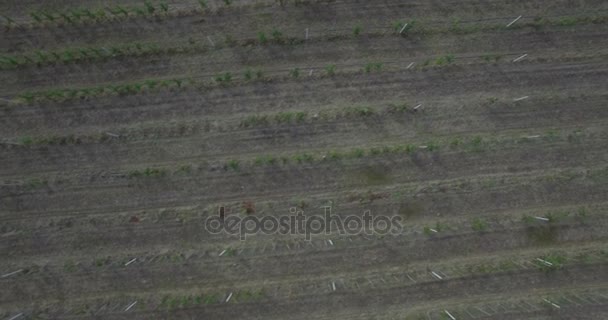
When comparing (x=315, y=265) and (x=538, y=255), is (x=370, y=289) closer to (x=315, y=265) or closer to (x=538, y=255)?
(x=315, y=265)

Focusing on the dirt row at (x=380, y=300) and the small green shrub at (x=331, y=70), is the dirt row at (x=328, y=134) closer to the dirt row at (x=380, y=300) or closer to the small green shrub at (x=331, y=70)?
the small green shrub at (x=331, y=70)

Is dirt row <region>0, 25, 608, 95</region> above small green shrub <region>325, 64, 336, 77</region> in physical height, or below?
above

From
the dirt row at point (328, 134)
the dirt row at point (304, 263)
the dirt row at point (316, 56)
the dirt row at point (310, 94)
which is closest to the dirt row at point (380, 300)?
the dirt row at point (304, 263)

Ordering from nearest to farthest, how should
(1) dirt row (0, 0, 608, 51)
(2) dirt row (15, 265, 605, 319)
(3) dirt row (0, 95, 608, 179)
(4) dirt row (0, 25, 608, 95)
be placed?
(2) dirt row (15, 265, 605, 319), (3) dirt row (0, 95, 608, 179), (4) dirt row (0, 25, 608, 95), (1) dirt row (0, 0, 608, 51)

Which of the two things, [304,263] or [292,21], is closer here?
[304,263]

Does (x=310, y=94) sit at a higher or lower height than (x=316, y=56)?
lower

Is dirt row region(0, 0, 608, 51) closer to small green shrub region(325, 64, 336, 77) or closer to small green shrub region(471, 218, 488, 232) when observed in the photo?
small green shrub region(325, 64, 336, 77)

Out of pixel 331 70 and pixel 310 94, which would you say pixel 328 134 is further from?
pixel 331 70

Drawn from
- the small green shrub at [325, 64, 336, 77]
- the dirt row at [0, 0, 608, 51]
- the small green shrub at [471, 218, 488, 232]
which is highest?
the dirt row at [0, 0, 608, 51]

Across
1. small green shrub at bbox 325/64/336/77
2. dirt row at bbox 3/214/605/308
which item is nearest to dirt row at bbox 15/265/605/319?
dirt row at bbox 3/214/605/308

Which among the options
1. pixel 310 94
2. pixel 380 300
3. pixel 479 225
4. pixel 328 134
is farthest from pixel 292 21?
pixel 380 300
